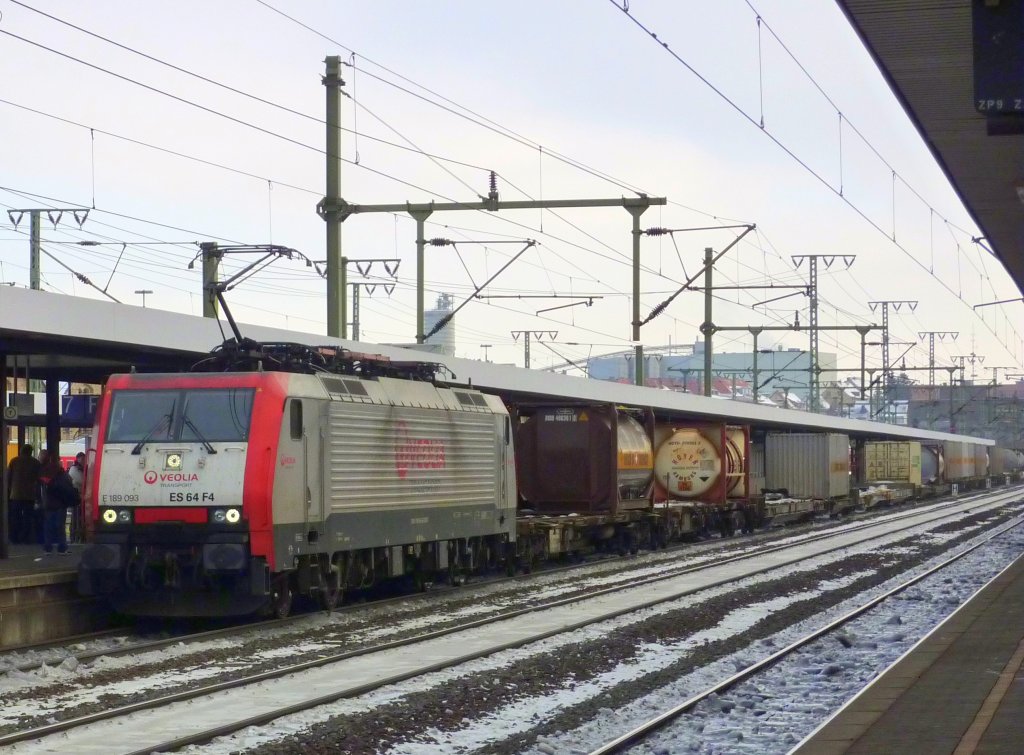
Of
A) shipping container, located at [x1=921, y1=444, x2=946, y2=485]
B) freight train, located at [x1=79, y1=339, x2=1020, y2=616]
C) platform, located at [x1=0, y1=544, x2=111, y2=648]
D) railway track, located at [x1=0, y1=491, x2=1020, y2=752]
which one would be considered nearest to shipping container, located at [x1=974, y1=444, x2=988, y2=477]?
shipping container, located at [x1=921, y1=444, x2=946, y2=485]

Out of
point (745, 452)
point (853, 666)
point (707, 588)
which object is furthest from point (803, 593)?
point (745, 452)

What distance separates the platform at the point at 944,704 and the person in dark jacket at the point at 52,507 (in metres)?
11.3

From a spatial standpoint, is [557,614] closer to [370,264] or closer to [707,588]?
[707,588]

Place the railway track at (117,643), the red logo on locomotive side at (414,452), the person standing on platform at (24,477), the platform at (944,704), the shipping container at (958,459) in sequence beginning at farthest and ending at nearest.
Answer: the shipping container at (958,459) → the person standing on platform at (24,477) → the red logo on locomotive side at (414,452) → the railway track at (117,643) → the platform at (944,704)

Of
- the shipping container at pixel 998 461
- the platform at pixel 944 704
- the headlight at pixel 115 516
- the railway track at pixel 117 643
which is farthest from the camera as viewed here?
the shipping container at pixel 998 461

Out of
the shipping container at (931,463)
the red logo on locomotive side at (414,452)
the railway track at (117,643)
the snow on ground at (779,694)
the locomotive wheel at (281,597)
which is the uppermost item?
the red logo on locomotive side at (414,452)

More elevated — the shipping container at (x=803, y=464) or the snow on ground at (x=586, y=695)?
the shipping container at (x=803, y=464)

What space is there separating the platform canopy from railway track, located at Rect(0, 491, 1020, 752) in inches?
262

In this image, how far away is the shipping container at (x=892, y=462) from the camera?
5866 centimetres

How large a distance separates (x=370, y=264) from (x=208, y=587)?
790 inches

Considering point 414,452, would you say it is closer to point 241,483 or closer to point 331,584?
point 331,584

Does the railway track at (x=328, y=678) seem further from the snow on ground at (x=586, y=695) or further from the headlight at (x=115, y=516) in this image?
the headlight at (x=115, y=516)

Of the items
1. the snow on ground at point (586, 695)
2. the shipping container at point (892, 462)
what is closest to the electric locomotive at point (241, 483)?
the snow on ground at point (586, 695)

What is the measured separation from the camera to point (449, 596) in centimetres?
1992
